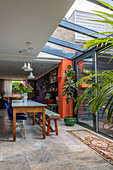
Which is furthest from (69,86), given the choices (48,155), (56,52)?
(48,155)

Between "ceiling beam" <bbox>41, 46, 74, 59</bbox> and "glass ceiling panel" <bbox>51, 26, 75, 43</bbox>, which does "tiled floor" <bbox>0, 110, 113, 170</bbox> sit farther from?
"ceiling beam" <bbox>41, 46, 74, 59</bbox>

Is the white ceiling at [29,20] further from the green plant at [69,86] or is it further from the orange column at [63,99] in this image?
the orange column at [63,99]

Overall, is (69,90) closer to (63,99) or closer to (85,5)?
(63,99)

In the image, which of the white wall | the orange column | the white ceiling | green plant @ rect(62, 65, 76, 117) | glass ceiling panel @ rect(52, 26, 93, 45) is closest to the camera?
the white ceiling

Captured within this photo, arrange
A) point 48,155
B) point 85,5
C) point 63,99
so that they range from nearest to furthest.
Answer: point 48,155
point 85,5
point 63,99

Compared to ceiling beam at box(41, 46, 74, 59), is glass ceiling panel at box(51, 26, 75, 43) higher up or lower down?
higher up

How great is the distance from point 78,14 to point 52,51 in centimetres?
221

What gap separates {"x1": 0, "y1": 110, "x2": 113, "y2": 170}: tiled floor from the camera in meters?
2.32

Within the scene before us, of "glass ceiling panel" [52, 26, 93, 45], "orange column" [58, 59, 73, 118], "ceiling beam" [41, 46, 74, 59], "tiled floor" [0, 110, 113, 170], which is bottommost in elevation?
"tiled floor" [0, 110, 113, 170]

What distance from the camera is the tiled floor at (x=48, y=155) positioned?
91.2 inches

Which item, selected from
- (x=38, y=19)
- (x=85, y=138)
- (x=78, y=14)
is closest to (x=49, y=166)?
(x=85, y=138)

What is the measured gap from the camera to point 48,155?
8.95 ft

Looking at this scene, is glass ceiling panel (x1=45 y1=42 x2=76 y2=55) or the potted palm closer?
the potted palm

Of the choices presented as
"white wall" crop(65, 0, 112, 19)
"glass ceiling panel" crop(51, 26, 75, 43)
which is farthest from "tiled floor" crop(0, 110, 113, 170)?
"glass ceiling panel" crop(51, 26, 75, 43)
